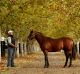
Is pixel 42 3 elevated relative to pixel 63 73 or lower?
elevated

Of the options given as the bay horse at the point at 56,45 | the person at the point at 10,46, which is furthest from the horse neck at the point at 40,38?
the person at the point at 10,46

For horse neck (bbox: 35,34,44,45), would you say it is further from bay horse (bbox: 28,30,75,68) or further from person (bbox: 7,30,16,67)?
person (bbox: 7,30,16,67)

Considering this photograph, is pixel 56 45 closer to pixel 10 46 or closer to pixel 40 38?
pixel 40 38

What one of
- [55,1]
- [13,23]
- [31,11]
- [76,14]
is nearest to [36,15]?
[31,11]

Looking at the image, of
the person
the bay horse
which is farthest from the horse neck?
the person

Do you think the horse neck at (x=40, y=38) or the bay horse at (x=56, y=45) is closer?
the horse neck at (x=40, y=38)

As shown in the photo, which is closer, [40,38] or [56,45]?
[40,38]

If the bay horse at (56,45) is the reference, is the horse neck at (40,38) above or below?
above

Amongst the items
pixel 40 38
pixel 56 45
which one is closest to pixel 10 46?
pixel 40 38

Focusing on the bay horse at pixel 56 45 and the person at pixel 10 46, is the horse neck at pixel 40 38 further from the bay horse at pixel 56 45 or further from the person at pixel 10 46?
the person at pixel 10 46

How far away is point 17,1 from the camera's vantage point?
95.0 ft

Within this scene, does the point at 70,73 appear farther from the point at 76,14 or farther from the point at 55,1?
the point at 55,1

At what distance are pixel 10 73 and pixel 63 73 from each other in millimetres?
2526

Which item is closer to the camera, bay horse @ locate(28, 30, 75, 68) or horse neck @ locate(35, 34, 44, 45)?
horse neck @ locate(35, 34, 44, 45)
